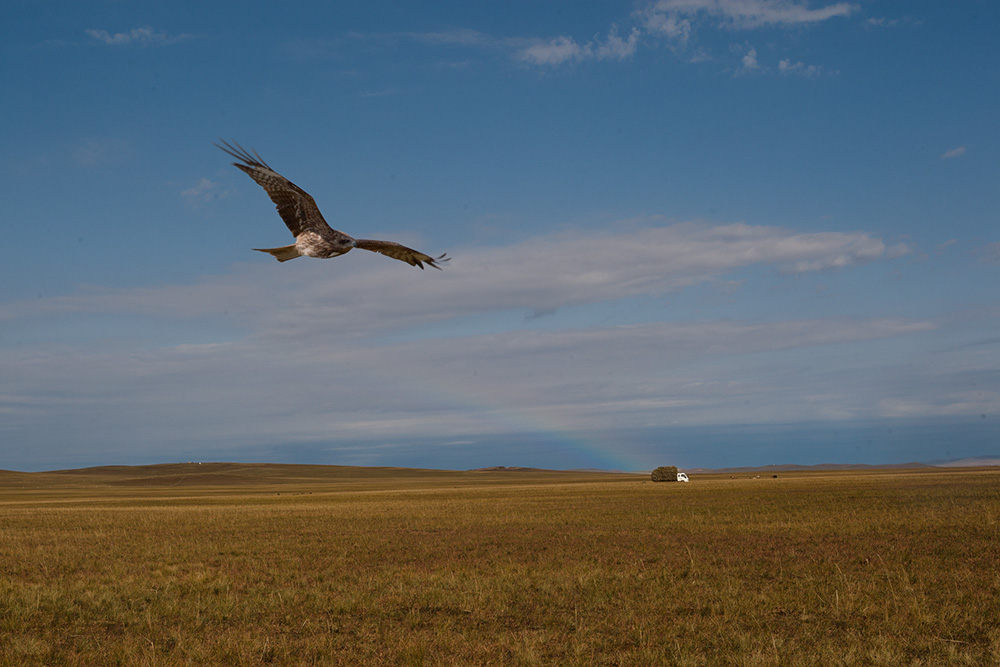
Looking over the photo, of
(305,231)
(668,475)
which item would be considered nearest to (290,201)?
(305,231)

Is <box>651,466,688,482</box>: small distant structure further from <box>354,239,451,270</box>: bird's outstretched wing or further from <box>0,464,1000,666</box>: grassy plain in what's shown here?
<box>354,239,451,270</box>: bird's outstretched wing

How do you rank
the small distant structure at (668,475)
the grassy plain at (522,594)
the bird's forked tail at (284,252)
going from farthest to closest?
1. the small distant structure at (668,475)
2. the grassy plain at (522,594)
3. the bird's forked tail at (284,252)

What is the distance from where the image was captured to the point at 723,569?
58.9 feet

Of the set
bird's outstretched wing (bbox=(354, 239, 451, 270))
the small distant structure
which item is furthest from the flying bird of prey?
the small distant structure

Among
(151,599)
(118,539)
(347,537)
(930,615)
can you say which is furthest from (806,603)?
(118,539)

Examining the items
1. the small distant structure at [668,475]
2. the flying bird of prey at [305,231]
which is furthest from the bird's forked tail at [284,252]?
the small distant structure at [668,475]

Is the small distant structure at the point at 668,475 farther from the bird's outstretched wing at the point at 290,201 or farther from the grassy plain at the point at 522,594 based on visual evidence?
the bird's outstretched wing at the point at 290,201

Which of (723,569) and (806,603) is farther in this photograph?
(723,569)

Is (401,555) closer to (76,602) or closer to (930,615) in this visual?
(76,602)

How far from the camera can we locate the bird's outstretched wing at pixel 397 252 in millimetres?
8180

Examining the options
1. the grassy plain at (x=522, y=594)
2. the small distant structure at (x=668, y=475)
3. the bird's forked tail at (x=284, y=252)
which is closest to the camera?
the bird's forked tail at (x=284, y=252)

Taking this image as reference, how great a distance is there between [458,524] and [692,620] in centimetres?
1996

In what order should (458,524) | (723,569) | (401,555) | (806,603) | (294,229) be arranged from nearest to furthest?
(294,229), (806,603), (723,569), (401,555), (458,524)

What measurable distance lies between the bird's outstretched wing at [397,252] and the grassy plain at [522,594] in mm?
5500
